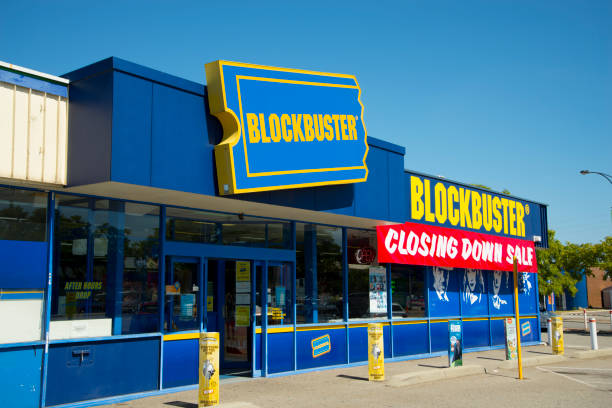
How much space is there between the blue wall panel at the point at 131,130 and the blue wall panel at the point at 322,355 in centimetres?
615

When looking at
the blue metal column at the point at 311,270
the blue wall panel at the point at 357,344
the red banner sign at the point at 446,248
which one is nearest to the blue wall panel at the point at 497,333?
the red banner sign at the point at 446,248

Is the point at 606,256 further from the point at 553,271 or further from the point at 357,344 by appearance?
the point at 357,344

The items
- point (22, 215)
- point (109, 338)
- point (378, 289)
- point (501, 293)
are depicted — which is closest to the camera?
point (22, 215)

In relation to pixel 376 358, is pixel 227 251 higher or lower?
higher

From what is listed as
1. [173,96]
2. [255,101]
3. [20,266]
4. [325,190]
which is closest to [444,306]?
[325,190]

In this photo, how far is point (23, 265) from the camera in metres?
9.47

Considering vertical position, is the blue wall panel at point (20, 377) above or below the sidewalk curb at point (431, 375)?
above

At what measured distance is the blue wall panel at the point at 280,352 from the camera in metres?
13.5

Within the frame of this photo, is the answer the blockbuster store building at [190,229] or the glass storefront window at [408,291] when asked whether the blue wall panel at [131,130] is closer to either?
the blockbuster store building at [190,229]

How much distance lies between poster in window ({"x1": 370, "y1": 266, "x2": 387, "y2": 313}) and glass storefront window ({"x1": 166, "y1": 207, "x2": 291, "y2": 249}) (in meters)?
3.27

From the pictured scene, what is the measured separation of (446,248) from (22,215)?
12445 millimetres

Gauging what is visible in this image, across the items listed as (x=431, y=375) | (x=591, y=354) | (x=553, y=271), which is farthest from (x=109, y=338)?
(x=553, y=271)

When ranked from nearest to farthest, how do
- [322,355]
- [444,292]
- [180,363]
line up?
[180,363] < [322,355] < [444,292]

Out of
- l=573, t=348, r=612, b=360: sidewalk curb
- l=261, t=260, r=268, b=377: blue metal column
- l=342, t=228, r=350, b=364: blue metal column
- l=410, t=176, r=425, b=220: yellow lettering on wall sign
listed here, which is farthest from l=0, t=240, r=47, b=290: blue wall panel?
l=573, t=348, r=612, b=360: sidewalk curb
